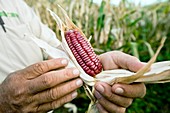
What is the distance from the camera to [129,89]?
1.18 meters

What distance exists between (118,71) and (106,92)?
0.09 meters

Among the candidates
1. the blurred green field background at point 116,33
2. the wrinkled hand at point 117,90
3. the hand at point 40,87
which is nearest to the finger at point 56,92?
the hand at point 40,87

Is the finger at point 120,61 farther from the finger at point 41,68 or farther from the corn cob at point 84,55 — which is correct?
the finger at point 41,68

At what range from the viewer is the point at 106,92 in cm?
119

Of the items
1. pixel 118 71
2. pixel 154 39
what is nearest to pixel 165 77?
pixel 118 71

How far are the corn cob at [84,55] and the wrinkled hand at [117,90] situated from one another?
5cm

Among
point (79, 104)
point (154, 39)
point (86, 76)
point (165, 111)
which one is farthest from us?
point (154, 39)

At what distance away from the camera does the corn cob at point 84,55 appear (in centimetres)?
124

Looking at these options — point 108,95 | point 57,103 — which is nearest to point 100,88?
point 108,95

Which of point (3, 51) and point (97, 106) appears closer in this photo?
point (97, 106)

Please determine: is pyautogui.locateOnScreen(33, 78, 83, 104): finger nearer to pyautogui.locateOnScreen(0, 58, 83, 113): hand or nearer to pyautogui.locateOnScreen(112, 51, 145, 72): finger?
pyautogui.locateOnScreen(0, 58, 83, 113): hand

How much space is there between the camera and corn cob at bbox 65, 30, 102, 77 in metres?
1.24

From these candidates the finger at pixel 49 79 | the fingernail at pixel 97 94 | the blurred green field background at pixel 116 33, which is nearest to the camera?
the finger at pixel 49 79

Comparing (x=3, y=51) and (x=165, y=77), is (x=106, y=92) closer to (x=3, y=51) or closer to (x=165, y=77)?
(x=165, y=77)
